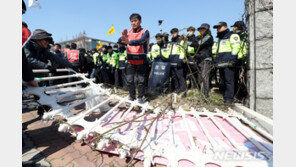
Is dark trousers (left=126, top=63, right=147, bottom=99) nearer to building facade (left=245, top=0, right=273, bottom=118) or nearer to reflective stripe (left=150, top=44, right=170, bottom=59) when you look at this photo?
reflective stripe (left=150, top=44, right=170, bottom=59)

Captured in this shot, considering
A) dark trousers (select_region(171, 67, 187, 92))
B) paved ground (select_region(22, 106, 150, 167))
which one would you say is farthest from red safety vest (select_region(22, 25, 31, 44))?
dark trousers (select_region(171, 67, 187, 92))

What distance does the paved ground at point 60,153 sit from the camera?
164 cm

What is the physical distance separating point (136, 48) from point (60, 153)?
7.55 ft

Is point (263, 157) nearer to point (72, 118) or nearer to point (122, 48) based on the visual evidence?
point (72, 118)

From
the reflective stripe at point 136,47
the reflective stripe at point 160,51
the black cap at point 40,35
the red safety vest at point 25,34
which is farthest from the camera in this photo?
the reflective stripe at point 160,51

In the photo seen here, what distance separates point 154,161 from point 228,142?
1063mm

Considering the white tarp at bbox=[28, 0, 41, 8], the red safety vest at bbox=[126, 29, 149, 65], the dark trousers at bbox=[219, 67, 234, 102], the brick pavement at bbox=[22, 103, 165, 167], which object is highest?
the white tarp at bbox=[28, 0, 41, 8]

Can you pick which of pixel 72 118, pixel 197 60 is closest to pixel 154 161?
pixel 72 118

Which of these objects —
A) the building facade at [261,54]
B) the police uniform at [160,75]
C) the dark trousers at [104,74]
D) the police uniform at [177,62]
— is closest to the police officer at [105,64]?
the dark trousers at [104,74]

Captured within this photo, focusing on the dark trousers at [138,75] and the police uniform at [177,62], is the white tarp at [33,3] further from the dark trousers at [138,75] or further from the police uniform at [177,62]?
the police uniform at [177,62]

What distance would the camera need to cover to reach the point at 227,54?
338 centimetres

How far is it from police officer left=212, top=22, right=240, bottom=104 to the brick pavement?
2.78 m

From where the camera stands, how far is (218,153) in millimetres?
1554

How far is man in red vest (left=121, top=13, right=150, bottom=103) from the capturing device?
120 inches
